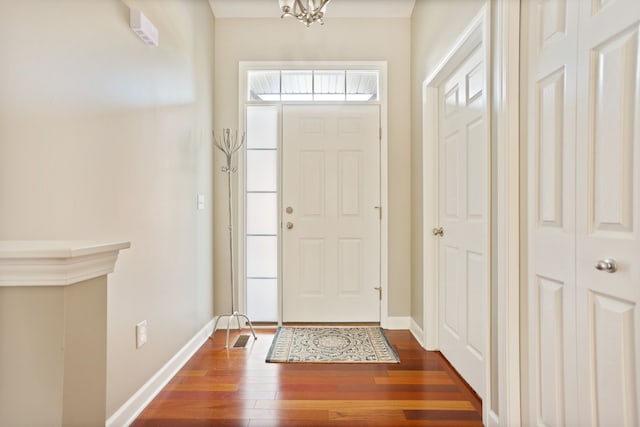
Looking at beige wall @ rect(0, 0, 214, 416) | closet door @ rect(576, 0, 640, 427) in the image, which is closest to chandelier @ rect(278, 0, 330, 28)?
beige wall @ rect(0, 0, 214, 416)

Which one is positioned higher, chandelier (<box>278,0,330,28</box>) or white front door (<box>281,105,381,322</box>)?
chandelier (<box>278,0,330,28</box>)

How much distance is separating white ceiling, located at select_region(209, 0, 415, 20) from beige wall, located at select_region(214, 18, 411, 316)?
0.15 ft

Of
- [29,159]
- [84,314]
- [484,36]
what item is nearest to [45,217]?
[29,159]

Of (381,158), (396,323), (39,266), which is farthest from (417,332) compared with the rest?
(39,266)

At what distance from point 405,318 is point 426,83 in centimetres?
199

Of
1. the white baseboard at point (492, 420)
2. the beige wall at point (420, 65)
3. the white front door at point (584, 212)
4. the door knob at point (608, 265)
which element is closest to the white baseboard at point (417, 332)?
the beige wall at point (420, 65)

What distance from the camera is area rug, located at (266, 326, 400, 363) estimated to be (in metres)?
2.72

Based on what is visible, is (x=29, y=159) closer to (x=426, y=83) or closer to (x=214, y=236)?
(x=214, y=236)

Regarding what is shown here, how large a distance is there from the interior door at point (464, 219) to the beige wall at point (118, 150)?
5.64ft

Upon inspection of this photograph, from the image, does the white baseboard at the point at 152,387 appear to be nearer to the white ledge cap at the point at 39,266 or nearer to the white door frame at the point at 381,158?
the white door frame at the point at 381,158

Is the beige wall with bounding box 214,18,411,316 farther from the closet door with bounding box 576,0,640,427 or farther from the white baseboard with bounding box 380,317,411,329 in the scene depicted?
the closet door with bounding box 576,0,640,427

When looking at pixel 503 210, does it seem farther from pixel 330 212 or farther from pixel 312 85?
pixel 312 85

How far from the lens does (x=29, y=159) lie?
1.28 metres

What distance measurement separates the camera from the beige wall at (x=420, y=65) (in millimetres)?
2553
